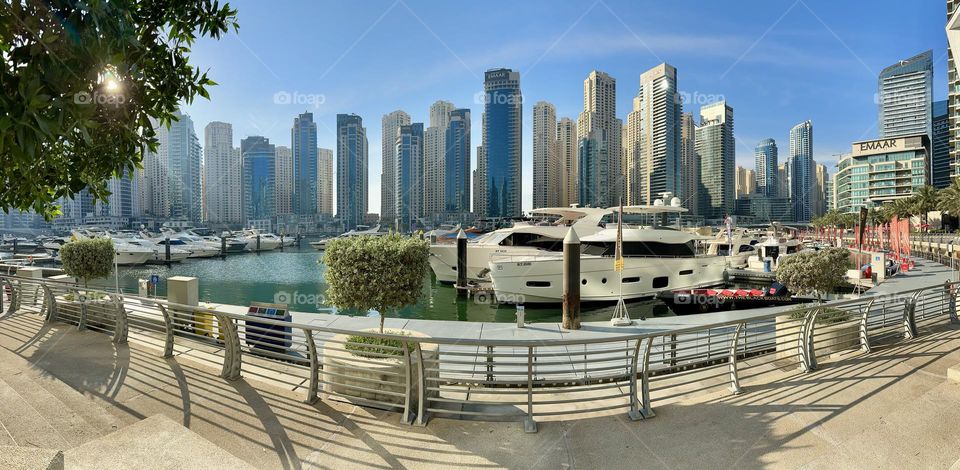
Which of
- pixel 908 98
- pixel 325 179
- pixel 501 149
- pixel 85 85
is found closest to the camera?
pixel 85 85

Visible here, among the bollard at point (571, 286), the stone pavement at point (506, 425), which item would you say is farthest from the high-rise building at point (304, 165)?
the stone pavement at point (506, 425)

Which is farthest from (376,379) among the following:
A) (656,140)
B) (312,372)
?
(656,140)

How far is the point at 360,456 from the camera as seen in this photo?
12.2ft

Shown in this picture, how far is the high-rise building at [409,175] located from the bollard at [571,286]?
109 meters

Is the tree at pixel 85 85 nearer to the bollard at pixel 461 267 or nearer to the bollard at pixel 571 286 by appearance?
the bollard at pixel 571 286

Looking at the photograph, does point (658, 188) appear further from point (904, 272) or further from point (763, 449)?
point (763, 449)

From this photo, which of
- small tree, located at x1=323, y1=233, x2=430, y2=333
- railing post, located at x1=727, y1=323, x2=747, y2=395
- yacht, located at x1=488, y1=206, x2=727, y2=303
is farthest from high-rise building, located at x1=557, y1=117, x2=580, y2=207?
railing post, located at x1=727, y1=323, x2=747, y2=395

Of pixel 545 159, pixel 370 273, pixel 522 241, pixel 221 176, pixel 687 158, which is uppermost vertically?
pixel 545 159

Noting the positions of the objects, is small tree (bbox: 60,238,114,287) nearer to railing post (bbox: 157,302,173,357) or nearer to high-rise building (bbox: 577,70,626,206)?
railing post (bbox: 157,302,173,357)

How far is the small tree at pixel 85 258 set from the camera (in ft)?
45.3

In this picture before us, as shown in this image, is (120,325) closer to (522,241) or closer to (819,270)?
(819,270)

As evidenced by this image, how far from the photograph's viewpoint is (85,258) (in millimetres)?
13828

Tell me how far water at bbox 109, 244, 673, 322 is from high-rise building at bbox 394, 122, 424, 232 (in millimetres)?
74475

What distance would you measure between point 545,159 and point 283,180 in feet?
270
